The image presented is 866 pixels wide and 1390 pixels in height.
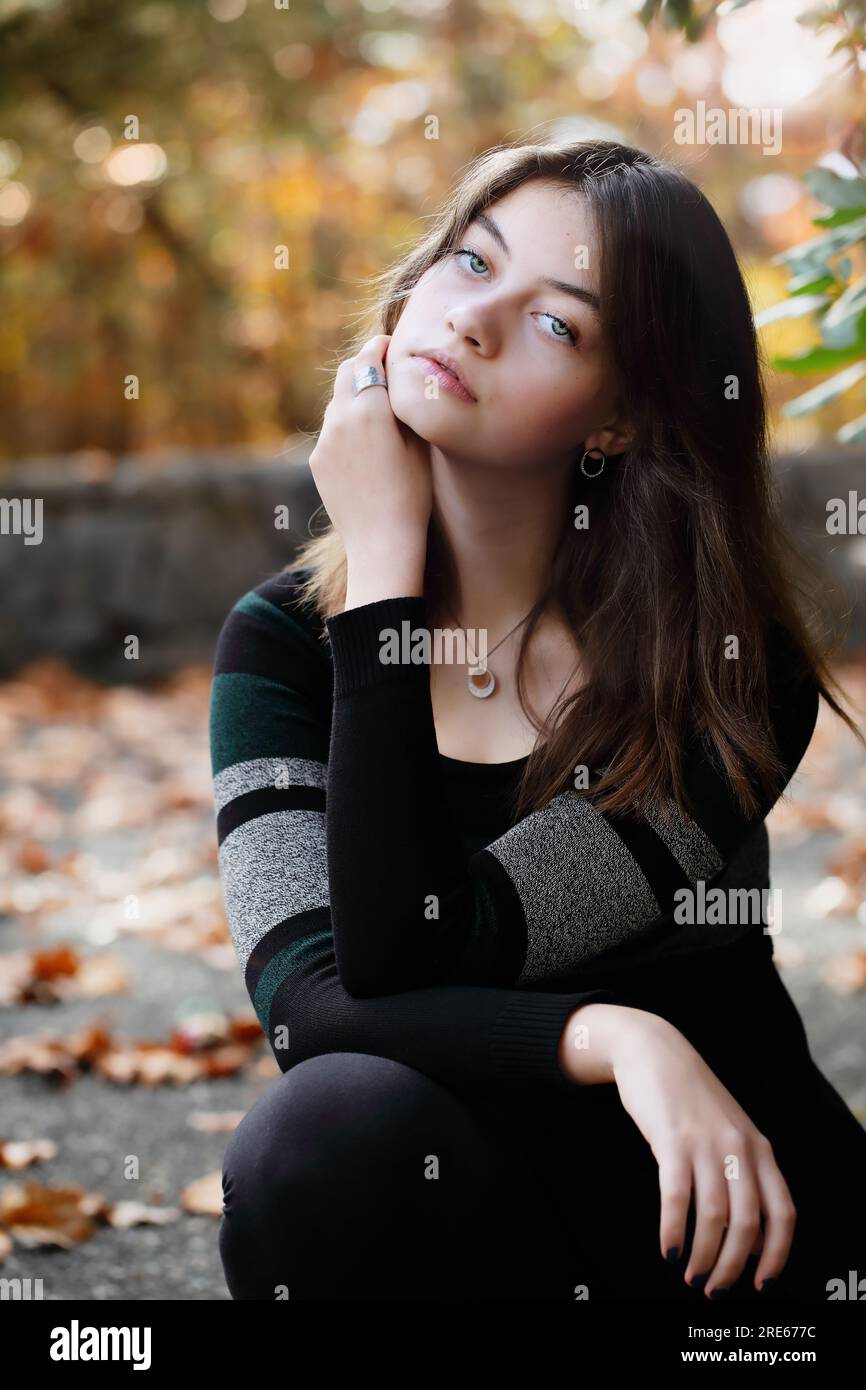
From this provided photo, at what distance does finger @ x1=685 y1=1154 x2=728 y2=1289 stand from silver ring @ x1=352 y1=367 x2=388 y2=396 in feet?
3.19

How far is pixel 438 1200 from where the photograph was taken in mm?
1308

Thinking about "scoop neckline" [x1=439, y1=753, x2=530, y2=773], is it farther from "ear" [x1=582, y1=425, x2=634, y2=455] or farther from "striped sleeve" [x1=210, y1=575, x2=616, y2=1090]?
"ear" [x1=582, y1=425, x2=634, y2=455]

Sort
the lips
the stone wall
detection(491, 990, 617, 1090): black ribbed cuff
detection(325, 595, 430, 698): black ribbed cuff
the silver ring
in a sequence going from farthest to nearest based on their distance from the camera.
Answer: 1. the stone wall
2. the silver ring
3. the lips
4. detection(325, 595, 430, 698): black ribbed cuff
5. detection(491, 990, 617, 1090): black ribbed cuff

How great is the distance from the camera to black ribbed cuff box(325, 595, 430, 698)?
1447 mm

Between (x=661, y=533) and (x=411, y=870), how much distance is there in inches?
23.4

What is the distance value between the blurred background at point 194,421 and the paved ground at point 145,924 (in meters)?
0.01

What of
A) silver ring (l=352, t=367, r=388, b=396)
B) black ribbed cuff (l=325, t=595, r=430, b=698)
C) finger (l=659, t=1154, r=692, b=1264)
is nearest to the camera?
finger (l=659, t=1154, r=692, b=1264)

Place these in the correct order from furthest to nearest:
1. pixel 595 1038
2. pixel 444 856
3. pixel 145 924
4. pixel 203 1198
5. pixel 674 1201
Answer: pixel 145 924 → pixel 203 1198 → pixel 444 856 → pixel 595 1038 → pixel 674 1201

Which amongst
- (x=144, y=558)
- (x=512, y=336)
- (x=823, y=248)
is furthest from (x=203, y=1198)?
(x=144, y=558)

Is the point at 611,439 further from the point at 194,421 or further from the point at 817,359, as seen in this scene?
the point at 194,421

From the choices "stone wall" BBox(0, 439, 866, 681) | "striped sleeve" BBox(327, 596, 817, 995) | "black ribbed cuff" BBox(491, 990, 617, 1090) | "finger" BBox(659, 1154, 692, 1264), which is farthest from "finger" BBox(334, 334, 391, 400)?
"stone wall" BBox(0, 439, 866, 681)

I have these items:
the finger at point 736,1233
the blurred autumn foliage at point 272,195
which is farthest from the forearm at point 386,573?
the blurred autumn foliage at point 272,195

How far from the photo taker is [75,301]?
9.25 m

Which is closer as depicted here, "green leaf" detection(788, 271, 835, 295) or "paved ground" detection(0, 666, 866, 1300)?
"green leaf" detection(788, 271, 835, 295)
